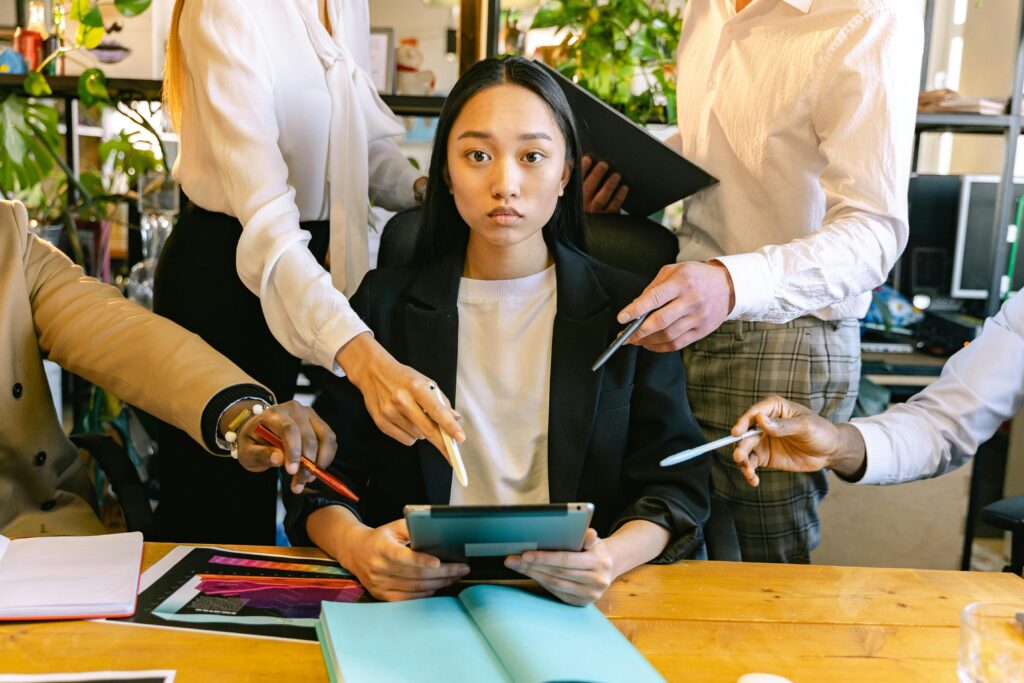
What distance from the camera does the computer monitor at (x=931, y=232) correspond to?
3555 millimetres

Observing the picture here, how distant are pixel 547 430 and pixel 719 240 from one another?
55 centimetres

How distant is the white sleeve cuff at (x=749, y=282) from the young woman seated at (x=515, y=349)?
17 centimetres

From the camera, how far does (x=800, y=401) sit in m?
1.77

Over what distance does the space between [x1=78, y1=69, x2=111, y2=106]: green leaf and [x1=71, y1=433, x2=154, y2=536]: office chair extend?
4.77 ft

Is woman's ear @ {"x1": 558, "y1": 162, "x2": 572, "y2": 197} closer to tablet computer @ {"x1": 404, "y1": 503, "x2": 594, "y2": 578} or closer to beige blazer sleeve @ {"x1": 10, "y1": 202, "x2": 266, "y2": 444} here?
beige blazer sleeve @ {"x1": 10, "y1": 202, "x2": 266, "y2": 444}

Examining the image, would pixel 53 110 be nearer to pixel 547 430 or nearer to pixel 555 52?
pixel 555 52

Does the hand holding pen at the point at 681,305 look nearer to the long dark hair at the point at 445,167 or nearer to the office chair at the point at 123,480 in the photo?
the long dark hair at the point at 445,167

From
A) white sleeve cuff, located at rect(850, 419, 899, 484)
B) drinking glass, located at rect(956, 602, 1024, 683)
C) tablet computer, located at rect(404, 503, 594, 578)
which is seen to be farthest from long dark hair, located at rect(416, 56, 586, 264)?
drinking glass, located at rect(956, 602, 1024, 683)

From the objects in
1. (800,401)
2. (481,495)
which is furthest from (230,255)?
(800,401)

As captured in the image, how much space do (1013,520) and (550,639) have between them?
96 centimetres

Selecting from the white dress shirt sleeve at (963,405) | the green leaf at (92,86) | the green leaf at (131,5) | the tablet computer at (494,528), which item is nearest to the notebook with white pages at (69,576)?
the tablet computer at (494,528)

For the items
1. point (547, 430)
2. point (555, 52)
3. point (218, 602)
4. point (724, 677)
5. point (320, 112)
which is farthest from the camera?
point (555, 52)

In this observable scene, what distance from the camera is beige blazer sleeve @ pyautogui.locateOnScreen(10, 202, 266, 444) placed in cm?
149

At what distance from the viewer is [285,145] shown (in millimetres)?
1867
